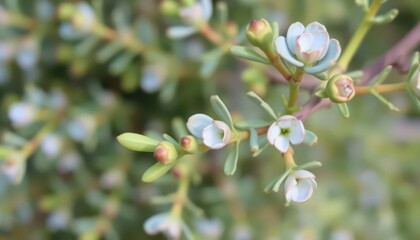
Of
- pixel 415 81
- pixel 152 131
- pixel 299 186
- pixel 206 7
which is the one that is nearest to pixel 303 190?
pixel 299 186

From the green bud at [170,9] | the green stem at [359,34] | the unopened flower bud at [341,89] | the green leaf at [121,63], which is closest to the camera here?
the unopened flower bud at [341,89]

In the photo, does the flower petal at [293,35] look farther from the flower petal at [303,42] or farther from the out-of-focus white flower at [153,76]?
the out-of-focus white flower at [153,76]

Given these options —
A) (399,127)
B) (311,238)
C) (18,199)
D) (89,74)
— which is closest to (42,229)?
(18,199)

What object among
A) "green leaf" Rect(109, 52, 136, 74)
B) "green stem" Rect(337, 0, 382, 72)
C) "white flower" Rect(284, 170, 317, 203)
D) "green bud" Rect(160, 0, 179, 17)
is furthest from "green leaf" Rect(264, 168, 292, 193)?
"green leaf" Rect(109, 52, 136, 74)

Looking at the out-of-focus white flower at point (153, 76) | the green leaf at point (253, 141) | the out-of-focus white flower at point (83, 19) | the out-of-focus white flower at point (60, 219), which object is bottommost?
the out-of-focus white flower at point (60, 219)

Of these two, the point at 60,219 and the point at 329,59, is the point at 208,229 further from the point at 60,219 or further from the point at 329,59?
the point at 329,59

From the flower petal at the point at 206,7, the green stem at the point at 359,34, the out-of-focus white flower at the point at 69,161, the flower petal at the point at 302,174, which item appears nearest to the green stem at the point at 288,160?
the flower petal at the point at 302,174

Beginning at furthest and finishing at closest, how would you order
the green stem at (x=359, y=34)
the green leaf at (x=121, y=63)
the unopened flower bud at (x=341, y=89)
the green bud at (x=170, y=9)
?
1. the green leaf at (x=121, y=63)
2. the green bud at (x=170, y=9)
3. the green stem at (x=359, y=34)
4. the unopened flower bud at (x=341, y=89)

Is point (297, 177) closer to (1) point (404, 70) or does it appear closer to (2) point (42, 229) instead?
(1) point (404, 70)
